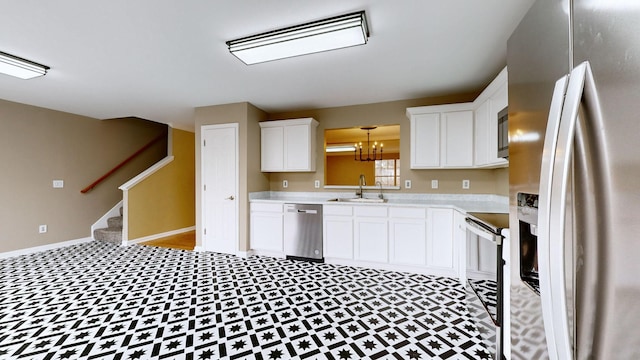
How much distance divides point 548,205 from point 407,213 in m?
2.79

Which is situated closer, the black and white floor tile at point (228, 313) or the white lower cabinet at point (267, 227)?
the black and white floor tile at point (228, 313)

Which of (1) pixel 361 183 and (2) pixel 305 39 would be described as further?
(1) pixel 361 183

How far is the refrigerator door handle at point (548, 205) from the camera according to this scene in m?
0.63

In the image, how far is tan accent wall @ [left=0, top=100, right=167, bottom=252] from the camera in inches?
158

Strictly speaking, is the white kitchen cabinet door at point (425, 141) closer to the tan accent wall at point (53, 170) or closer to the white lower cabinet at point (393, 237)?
the white lower cabinet at point (393, 237)

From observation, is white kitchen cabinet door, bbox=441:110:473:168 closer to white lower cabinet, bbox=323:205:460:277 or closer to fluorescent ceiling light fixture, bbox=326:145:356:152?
white lower cabinet, bbox=323:205:460:277

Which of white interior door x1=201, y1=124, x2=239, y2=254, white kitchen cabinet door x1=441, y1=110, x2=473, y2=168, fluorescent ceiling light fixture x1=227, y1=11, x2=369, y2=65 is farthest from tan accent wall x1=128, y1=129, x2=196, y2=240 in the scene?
white kitchen cabinet door x1=441, y1=110, x2=473, y2=168

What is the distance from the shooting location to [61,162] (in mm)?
4578

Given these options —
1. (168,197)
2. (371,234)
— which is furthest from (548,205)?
(168,197)

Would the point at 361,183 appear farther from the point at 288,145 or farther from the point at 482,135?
the point at 482,135

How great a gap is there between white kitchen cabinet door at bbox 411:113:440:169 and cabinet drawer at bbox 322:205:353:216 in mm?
1077

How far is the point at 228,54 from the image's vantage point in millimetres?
2535

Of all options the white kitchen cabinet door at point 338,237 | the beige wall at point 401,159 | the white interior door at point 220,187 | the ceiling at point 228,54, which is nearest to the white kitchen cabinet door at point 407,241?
the white kitchen cabinet door at point 338,237

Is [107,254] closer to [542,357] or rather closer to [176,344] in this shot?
[176,344]
